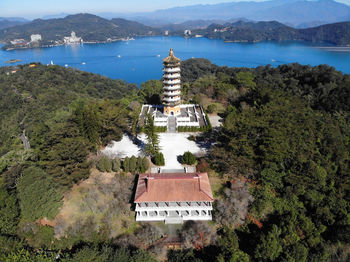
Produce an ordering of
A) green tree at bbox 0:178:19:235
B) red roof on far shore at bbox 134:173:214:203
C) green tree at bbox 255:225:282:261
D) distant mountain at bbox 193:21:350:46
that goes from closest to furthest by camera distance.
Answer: green tree at bbox 255:225:282:261
green tree at bbox 0:178:19:235
red roof on far shore at bbox 134:173:214:203
distant mountain at bbox 193:21:350:46

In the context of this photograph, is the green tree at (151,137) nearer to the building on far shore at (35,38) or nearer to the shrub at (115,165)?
the shrub at (115,165)

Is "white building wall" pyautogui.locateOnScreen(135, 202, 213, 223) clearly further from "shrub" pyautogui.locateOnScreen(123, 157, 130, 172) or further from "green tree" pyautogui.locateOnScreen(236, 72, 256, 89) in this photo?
"green tree" pyautogui.locateOnScreen(236, 72, 256, 89)

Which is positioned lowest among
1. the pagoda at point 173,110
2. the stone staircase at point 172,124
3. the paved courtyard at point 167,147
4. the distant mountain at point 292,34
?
the paved courtyard at point 167,147

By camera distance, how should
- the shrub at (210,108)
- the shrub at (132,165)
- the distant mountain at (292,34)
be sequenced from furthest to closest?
the distant mountain at (292,34), the shrub at (210,108), the shrub at (132,165)

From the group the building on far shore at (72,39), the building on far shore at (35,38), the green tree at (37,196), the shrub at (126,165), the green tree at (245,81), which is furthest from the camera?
the building on far shore at (72,39)

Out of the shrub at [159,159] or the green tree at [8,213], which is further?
the shrub at [159,159]

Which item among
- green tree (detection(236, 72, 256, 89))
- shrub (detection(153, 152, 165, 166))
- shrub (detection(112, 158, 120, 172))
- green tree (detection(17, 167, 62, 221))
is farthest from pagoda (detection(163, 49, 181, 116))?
green tree (detection(17, 167, 62, 221))

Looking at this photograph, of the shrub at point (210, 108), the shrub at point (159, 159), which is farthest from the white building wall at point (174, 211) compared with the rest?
the shrub at point (210, 108)
